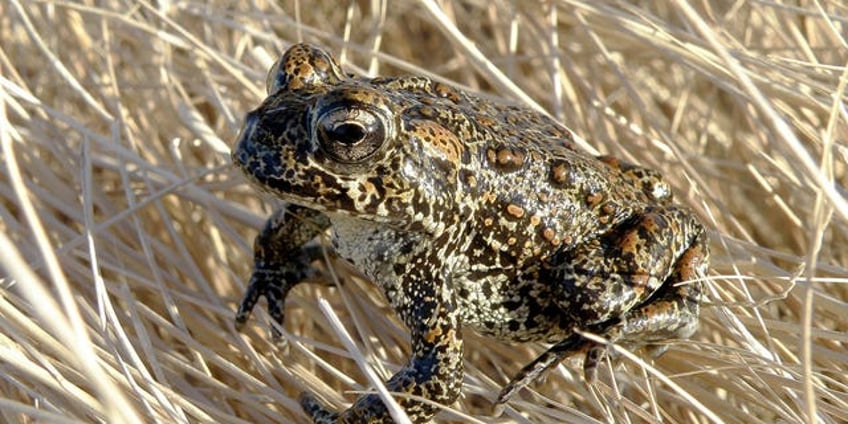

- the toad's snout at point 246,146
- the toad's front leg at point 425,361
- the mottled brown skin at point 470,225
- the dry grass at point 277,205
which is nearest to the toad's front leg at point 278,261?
the dry grass at point 277,205

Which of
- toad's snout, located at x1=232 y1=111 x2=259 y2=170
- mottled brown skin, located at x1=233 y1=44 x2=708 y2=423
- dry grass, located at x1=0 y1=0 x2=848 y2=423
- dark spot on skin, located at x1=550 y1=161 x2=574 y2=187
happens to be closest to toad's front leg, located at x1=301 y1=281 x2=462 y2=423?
mottled brown skin, located at x1=233 y1=44 x2=708 y2=423

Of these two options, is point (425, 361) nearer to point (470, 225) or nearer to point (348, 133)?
point (470, 225)

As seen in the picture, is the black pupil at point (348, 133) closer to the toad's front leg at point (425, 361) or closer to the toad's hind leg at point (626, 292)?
→ the toad's front leg at point (425, 361)

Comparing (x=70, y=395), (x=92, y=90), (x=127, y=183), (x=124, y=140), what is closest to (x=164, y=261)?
(x=127, y=183)

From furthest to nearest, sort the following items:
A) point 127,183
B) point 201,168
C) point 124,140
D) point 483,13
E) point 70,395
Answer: point 483,13 → point 124,140 → point 201,168 → point 127,183 → point 70,395

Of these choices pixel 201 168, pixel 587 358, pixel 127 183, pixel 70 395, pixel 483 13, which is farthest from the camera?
pixel 483 13

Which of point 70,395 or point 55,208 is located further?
point 55,208

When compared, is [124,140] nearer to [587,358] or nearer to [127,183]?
[127,183]
